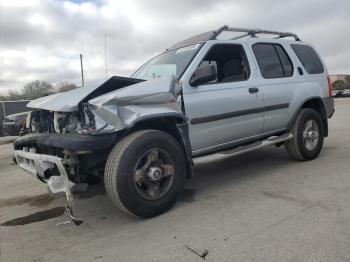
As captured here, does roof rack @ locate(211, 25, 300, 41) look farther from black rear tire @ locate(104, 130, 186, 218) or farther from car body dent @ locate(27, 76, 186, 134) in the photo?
black rear tire @ locate(104, 130, 186, 218)

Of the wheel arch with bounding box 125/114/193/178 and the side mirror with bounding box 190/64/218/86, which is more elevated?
the side mirror with bounding box 190/64/218/86

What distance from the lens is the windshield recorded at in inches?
176

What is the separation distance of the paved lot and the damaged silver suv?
374 mm

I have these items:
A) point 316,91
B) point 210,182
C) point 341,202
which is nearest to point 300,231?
point 341,202

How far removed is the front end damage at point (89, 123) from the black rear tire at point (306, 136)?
7.85 ft

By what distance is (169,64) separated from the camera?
478cm

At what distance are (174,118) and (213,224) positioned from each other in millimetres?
1186

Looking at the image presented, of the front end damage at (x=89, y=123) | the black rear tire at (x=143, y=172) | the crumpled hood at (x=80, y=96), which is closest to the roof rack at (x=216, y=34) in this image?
the front end damage at (x=89, y=123)

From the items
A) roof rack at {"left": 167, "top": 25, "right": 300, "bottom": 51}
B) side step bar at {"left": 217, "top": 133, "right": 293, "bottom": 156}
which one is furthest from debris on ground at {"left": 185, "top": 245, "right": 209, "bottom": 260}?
roof rack at {"left": 167, "top": 25, "right": 300, "bottom": 51}

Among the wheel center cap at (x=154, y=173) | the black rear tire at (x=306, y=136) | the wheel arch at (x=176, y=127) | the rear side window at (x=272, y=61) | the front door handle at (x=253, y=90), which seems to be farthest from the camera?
the black rear tire at (x=306, y=136)

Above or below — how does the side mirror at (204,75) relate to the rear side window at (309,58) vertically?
below

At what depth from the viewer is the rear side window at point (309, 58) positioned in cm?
588

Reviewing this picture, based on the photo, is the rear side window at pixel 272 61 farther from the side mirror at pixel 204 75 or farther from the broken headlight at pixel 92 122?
the broken headlight at pixel 92 122

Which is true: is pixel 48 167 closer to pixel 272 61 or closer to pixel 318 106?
pixel 272 61
